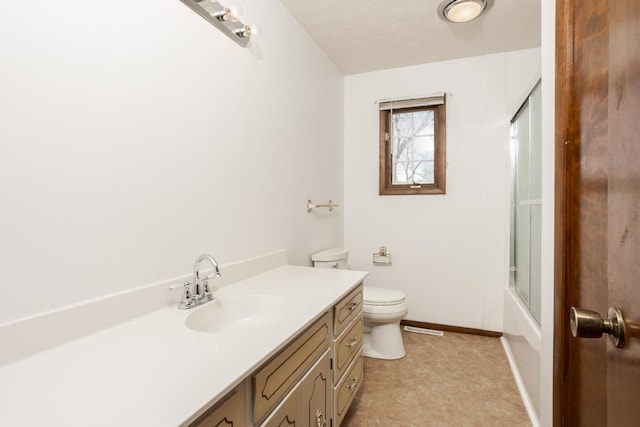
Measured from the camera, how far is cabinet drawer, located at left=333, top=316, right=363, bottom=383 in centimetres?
136

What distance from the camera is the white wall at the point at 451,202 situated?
2557mm

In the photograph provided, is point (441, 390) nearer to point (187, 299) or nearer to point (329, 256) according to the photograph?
point (329, 256)

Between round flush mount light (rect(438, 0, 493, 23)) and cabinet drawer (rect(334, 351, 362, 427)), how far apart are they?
2109mm

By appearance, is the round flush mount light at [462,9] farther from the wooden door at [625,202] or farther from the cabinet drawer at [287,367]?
the cabinet drawer at [287,367]

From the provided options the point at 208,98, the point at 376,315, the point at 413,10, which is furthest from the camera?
the point at 376,315

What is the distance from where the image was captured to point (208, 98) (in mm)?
1382

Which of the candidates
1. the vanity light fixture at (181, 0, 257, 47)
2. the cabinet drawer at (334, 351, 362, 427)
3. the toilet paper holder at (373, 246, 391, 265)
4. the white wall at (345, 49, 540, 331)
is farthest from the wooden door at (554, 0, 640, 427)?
the toilet paper holder at (373, 246, 391, 265)

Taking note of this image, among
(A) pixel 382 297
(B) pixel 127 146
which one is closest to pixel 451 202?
(A) pixel 382 297

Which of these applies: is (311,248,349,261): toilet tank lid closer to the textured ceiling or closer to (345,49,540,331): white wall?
(345,49,540,331): white wall

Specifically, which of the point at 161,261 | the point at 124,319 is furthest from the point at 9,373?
the point at 161,261

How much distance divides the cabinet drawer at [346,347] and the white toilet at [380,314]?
1.61 ft

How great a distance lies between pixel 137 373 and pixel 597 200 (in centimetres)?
106

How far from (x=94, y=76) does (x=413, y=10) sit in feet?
6.13

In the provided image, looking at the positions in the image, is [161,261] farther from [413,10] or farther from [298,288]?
[413,10]
